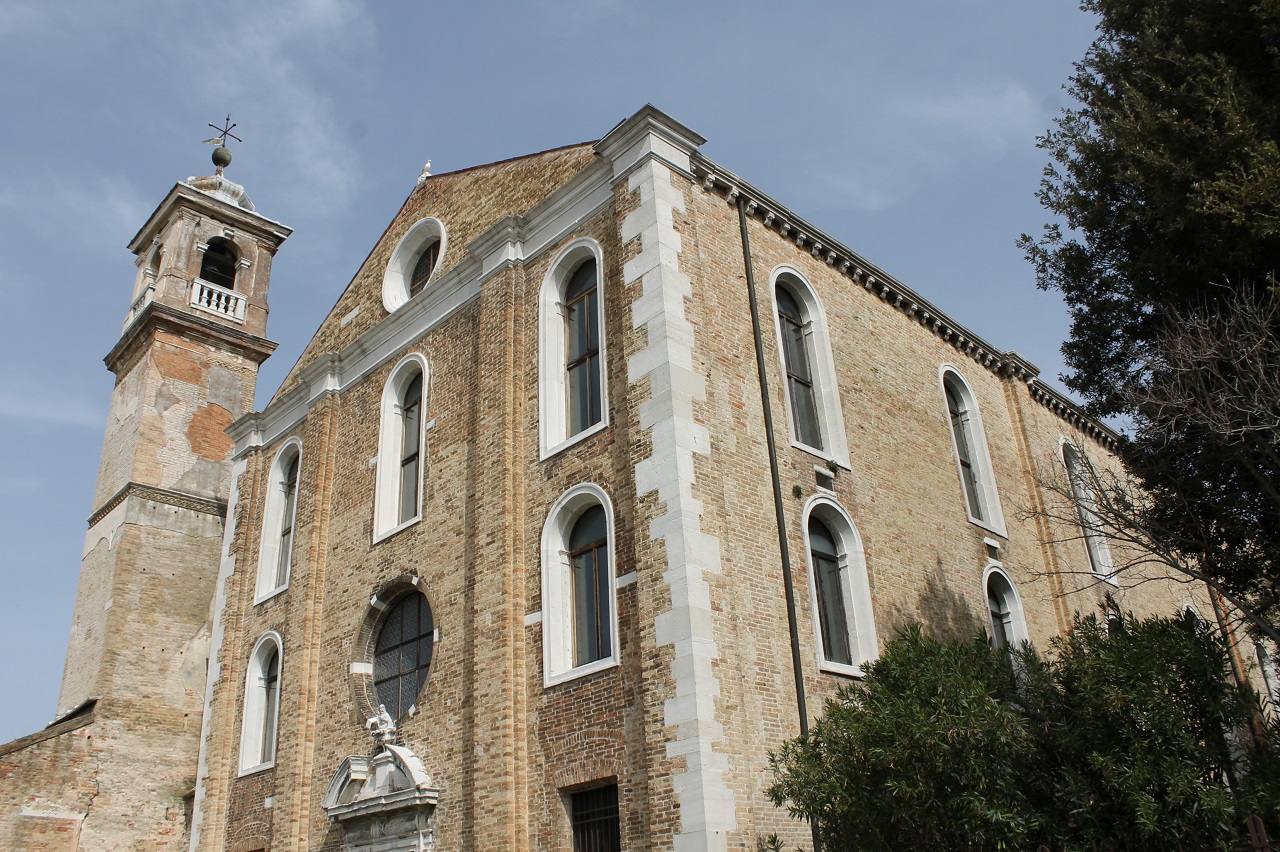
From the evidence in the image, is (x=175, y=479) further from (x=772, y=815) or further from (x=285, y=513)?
(x=772, y=815)

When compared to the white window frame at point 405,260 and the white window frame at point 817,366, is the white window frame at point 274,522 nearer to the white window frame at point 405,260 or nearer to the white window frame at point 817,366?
the white window frame at point 405,260

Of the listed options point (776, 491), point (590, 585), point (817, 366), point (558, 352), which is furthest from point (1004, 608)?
point (558, 352)

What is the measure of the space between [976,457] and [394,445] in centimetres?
970

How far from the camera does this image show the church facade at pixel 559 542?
38.1 feet

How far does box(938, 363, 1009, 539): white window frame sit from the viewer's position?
1691 cm

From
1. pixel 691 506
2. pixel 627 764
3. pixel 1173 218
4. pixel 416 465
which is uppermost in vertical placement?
pixel 416 465

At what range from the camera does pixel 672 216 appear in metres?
13.4

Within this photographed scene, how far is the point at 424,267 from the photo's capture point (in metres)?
18.7

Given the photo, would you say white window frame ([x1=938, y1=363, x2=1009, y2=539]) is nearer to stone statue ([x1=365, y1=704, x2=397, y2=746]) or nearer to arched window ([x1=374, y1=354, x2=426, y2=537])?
arched window ([x1=374, y1=354, x2=426, y2=537])

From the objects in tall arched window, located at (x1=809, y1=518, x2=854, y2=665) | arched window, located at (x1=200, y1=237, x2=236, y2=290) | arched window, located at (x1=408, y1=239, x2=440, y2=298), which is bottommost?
tall arched window, located at (x1=809, y1=518, x2=854, y2=665)

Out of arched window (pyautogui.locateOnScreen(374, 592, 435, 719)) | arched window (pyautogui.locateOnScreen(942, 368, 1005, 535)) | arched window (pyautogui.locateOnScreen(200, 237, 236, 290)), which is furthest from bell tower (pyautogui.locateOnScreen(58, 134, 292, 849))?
arched window (pyautogui.locateOnScreen(942, 368, 1005, 535))

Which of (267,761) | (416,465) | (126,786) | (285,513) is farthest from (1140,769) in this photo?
(126,786)

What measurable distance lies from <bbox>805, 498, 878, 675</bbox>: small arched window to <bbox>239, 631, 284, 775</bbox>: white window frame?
30.3 ft

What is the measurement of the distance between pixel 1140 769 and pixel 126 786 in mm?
18274
